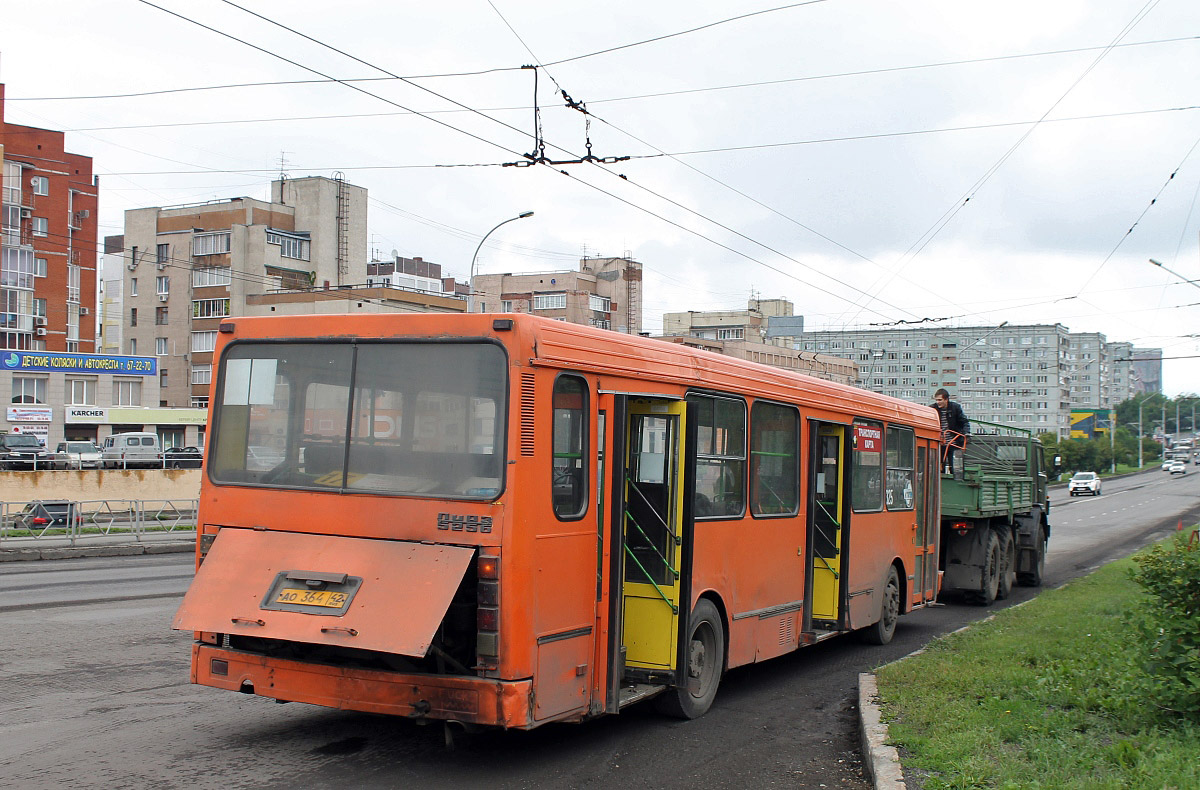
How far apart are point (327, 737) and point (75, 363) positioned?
64.3 meters

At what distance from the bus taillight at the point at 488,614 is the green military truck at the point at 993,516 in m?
12.2

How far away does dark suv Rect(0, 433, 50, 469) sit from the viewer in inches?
1444

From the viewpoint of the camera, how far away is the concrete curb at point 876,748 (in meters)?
6.34

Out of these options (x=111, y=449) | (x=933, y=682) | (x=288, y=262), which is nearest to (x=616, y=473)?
(x=933, y=682)

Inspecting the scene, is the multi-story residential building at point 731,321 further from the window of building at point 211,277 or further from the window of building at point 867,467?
the window of building at point 867,467

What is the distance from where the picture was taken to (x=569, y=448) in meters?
6.95

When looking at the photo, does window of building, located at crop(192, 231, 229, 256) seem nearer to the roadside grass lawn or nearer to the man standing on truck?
the man standing on truck

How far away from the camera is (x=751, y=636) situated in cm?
935

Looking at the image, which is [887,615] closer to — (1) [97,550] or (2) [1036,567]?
(2) [1036,567]

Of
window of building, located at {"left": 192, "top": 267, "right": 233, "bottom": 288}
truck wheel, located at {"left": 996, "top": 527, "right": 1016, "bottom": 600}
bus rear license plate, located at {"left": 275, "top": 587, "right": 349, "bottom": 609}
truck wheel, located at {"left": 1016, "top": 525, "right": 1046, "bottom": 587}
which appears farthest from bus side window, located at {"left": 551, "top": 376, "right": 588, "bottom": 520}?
window of building, located at {"left": 192, "top": 267, "right": 233, "bottom": 288}

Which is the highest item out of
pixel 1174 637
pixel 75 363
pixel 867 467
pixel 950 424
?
pixel 75 363

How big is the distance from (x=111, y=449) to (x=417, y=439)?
49.2 metres

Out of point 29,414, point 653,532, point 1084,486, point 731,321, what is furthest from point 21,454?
point 731,321

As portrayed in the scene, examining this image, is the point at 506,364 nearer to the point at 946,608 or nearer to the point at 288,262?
the point at 946,608
